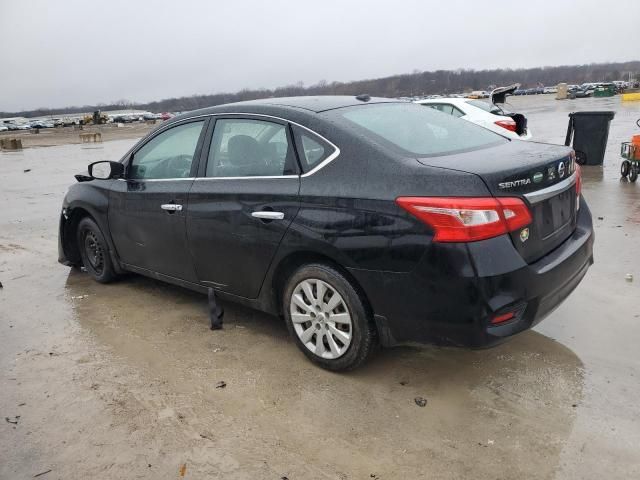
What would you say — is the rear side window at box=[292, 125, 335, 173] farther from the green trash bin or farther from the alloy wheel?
the green trash bin

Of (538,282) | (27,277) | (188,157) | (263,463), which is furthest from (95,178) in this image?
(538,282)

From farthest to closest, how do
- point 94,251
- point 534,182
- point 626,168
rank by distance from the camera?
point 626,168 < point 94,251 < point 534,182

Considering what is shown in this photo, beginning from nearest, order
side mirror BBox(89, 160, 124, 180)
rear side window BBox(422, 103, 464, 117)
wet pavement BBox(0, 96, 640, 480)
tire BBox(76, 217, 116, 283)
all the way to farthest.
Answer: wet pavement BBox(0, 96, 640, 480), side mirror BBox(89, 160, 124, 180), tire BBox(76, 217, 116, 283), rear side window BBox(422, 103, 464, 117)

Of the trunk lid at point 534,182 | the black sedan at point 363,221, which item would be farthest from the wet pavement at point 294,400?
the trunk lid at point 534,182

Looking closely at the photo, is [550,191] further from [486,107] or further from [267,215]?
[486,107]

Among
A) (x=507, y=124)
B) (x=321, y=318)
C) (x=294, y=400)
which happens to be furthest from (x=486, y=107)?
(x=294, y=400)

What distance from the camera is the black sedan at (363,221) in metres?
2.85

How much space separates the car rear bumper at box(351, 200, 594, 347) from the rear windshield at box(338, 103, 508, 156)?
0.76 m

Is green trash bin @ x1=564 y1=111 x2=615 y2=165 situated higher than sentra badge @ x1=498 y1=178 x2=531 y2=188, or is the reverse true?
sentra badge @ x1=498 y1=178 x2=531 y2=188

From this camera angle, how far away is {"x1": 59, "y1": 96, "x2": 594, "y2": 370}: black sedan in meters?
2.85

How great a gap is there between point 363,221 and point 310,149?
0.69 metres

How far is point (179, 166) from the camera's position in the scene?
4.36m

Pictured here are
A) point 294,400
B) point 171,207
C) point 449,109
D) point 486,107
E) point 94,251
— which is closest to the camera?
point 294,400

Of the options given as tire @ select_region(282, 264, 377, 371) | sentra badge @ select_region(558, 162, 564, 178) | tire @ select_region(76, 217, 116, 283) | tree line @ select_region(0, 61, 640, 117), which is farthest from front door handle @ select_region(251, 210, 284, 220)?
tree line @ select_region(0, 61, 640, 117)
